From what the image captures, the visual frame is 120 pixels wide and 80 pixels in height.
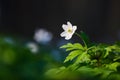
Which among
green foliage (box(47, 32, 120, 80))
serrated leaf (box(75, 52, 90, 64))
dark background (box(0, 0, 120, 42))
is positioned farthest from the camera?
dark background (box(0, 0, 120, 42))

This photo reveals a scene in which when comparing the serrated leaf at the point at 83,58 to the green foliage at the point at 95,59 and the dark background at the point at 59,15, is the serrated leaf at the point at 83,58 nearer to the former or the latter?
the green foliage at the point at 95,59

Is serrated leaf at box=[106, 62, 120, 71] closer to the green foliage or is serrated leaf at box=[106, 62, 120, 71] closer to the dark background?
the green foliage

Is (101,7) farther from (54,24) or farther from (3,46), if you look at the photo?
(3,46)

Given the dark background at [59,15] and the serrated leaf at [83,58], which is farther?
the dark background at [59,15]

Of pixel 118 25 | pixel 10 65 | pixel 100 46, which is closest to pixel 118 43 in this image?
pixel 100 46

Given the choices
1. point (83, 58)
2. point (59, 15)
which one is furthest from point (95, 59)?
point (59, 15)

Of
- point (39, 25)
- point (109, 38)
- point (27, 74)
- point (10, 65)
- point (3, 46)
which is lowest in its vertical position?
point (27, 74)

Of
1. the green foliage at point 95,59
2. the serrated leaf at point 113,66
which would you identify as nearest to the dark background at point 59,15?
the green foliage at point 95,59

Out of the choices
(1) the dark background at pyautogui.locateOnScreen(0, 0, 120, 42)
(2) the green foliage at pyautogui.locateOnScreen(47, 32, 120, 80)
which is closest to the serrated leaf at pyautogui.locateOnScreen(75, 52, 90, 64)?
(2) the green foliage at pyautogui.locateOnScreen(47, 32, 120, 80)
